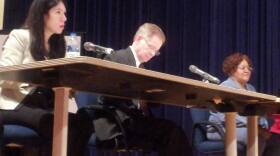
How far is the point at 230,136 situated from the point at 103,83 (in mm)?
972

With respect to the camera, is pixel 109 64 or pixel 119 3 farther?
pixel 119 3

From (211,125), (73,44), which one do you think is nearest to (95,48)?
(211,125)

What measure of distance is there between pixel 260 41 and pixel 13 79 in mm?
3464

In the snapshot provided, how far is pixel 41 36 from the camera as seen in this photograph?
8.34ft

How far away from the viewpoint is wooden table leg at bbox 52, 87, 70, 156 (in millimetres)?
1758

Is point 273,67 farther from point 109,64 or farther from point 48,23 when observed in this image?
point 109,64

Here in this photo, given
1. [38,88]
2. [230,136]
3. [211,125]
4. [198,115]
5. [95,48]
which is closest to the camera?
[38,88]

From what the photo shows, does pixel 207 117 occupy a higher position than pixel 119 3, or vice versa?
pixel 119 3

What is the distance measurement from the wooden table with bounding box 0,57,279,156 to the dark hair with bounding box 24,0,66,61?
1.43 feet

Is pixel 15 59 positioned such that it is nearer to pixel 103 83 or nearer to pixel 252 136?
pixel 103 83

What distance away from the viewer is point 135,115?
2809 mm

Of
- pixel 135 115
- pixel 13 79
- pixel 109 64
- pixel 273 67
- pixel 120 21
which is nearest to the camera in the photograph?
pixel 109 64

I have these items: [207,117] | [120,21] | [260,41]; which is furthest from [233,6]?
[207,117]

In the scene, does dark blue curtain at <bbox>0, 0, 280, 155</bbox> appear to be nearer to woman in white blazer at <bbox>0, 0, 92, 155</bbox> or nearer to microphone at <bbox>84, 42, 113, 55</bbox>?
microphone at <bbox>84, 42, 113, 55</bbox>
